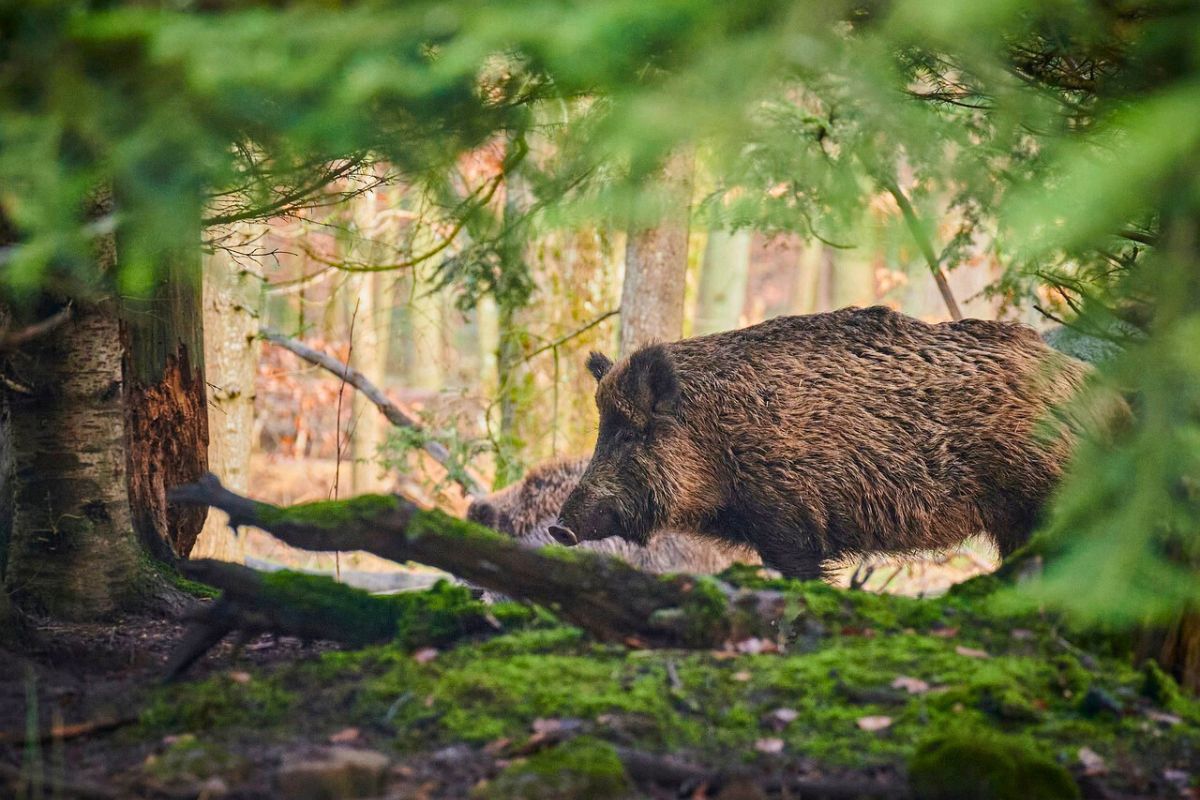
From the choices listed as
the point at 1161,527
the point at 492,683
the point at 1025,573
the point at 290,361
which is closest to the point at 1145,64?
the point at 1161,527

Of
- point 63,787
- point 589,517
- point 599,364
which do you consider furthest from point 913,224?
point 63,787

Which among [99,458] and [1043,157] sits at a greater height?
[1043,157]

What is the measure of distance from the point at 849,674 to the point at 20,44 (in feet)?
11.3

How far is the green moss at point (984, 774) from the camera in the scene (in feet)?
11.1

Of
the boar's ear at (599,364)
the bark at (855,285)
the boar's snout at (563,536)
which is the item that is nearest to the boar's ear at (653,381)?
the boar's ear at (599,364)

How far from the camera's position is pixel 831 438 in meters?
6.91

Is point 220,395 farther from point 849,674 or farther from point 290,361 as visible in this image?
point 290,361

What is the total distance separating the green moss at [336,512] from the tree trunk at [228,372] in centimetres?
528

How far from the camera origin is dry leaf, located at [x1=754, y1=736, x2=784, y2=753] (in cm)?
382

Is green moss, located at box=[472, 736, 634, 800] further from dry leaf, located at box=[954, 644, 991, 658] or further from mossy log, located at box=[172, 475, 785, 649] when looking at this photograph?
dry leaf, located at box=[954, 644, 991, 658]

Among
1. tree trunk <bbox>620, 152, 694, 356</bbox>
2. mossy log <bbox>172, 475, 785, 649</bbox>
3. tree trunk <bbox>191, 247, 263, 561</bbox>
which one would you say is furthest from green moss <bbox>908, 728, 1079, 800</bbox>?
tree trunk <bbox>191, 247, 263, 561</bbox>

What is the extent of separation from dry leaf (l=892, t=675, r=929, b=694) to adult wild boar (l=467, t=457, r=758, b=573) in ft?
14.5

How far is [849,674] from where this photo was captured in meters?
4.28

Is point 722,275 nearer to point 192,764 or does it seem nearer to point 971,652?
point 971,652
